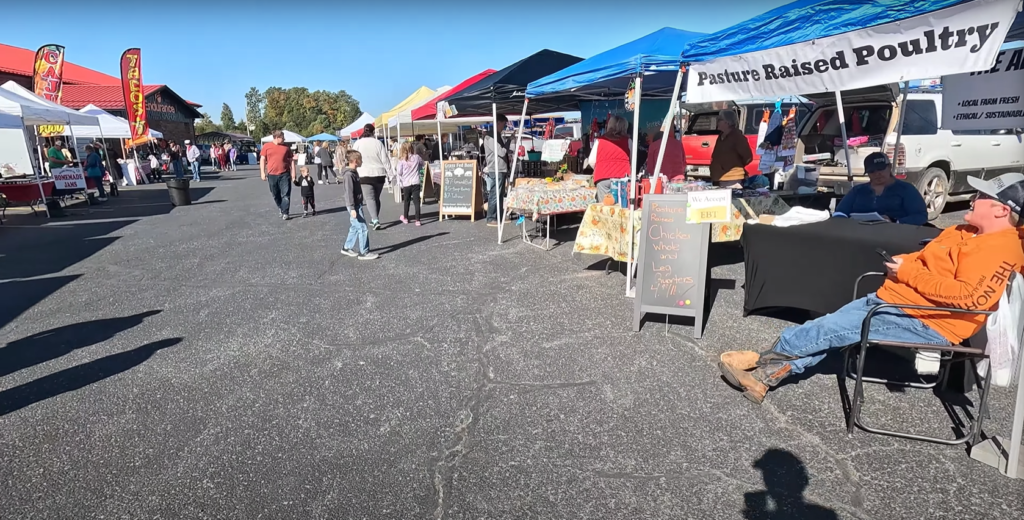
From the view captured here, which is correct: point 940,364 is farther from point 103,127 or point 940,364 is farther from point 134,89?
point 134,89

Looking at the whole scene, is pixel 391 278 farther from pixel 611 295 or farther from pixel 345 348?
pixel 611 295

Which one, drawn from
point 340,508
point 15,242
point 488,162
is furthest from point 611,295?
A: point 15,242

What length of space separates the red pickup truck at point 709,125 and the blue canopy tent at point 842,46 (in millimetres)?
8809

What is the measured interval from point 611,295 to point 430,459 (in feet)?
10.0

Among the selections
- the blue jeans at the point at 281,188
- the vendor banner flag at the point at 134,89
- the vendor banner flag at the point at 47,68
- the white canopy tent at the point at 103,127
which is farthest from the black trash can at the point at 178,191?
the vendor banner flag at the point at 134,89

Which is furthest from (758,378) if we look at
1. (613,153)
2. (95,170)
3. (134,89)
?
(134,89)

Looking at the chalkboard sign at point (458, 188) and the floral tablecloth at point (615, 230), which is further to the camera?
the chalkboard sign at point (458, 188)

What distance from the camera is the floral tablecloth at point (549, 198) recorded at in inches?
283

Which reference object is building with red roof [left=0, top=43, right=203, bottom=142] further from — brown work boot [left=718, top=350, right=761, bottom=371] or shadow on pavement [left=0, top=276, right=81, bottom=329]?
brown work boot [left=718, top=350, right=761, bottom=371]

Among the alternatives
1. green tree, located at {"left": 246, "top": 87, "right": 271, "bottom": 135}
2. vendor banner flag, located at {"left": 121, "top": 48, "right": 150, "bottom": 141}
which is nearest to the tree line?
green tree, located at {"left": 246, "top": 87, "right": 271, "bottom": 135}

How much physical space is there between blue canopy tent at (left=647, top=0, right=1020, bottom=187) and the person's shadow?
2.49m

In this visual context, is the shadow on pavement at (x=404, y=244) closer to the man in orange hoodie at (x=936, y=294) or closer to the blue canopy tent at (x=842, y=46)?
the blue canopy tent at (x=842, y=46)

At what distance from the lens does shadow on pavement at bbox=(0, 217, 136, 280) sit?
24.2 feet

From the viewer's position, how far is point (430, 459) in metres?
2.85
